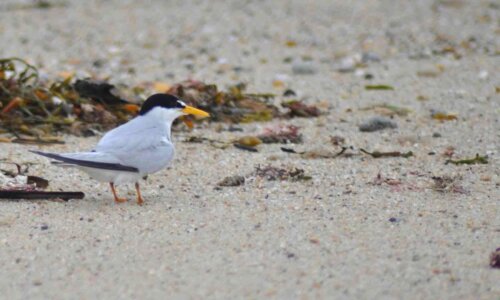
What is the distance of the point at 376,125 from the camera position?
6562 millimetres

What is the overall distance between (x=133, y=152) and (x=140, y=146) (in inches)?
2.5

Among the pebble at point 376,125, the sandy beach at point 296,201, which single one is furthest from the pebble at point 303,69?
the pebble at point 376,125

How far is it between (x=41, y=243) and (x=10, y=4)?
937cm

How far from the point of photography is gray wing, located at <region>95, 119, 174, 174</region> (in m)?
4.71

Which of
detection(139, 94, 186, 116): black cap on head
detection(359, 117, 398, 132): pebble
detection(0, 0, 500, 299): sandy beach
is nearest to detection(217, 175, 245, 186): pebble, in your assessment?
detection(0, 0, 500, 299): sandy beach

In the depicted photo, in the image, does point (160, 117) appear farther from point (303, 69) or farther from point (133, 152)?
point (303, 69)

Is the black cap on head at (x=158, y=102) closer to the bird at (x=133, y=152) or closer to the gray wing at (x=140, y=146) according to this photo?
the bird at (x=133, y=152)

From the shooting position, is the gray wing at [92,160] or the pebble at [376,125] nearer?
the gray wing at [92,160]

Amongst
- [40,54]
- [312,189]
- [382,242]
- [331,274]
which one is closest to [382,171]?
[312,189]

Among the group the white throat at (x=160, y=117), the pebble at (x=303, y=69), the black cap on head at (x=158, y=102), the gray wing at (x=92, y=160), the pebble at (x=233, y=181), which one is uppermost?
the black cap on head at (x=158, y=102)

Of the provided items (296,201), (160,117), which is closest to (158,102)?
(160,117)

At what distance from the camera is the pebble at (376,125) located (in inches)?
257

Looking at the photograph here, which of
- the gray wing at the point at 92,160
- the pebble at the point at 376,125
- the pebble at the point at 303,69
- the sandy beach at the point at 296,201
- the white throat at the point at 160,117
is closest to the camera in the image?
the sandy beach at the point at 296,201

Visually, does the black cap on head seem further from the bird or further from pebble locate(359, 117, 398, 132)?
pebble locate(359, 117, 398, 132)
